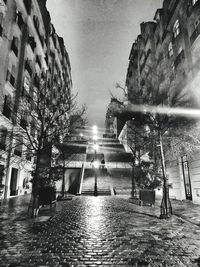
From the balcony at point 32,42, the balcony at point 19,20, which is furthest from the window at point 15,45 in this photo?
the balcony at point 32,42

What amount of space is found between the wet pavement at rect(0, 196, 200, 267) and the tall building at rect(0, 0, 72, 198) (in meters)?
7.34

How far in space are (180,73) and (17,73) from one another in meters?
16.5

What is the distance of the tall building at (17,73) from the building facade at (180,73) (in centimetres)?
841

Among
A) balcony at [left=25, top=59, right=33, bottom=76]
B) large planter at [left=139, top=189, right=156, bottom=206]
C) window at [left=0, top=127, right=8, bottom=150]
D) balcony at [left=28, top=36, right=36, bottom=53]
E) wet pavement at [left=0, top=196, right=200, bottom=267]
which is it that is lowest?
wet pavement at [left=0, top=196, right=200, bottom=267]

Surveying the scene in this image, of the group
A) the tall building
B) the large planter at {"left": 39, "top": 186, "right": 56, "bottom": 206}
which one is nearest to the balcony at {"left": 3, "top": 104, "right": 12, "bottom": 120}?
the tall building

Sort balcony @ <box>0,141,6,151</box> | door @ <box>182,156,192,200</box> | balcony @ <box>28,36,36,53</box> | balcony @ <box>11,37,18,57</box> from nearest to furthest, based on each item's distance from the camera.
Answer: door @ <box>182,156,192,200</box> < balcony @ <box>0,141,6,151</box> < balcony @ <box>11,37,18,57</box> < balcony @ <box>28,36,36,53</box>

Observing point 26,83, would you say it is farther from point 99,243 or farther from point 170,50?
point 99,243

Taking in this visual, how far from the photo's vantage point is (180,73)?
55.9 ft

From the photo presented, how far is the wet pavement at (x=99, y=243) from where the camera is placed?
12.4ft

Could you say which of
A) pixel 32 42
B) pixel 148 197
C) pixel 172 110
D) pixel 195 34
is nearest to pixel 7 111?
pixel 32 42

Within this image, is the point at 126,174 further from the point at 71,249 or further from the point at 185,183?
the point at 71,249

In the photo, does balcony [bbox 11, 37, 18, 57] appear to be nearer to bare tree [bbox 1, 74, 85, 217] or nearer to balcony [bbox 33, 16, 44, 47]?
bare tree [bbox 1, 74, 85, 217]

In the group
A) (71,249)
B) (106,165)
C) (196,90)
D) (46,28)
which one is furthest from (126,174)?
(46,28)

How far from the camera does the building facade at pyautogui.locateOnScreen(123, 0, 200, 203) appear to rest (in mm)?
12028
